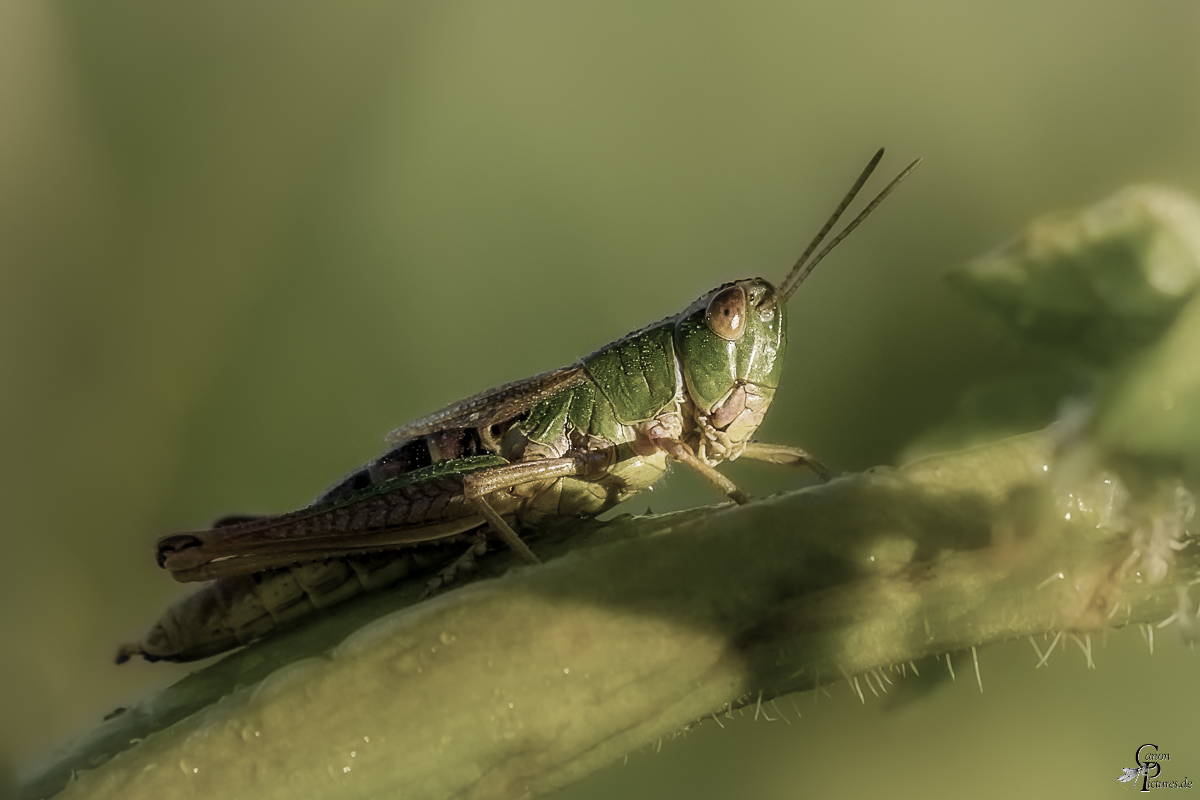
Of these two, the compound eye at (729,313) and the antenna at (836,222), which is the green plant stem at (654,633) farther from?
the compound eye at (729,313)

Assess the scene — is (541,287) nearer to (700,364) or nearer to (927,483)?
(700,364)

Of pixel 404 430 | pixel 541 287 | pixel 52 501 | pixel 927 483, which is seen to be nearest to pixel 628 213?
pixel 541 287

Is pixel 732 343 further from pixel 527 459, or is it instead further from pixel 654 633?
pixel 654 633

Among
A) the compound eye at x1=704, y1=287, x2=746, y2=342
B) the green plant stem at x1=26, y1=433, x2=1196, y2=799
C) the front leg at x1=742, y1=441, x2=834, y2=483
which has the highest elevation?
the compound eye at x1=704, y1=287, x2=746, y2=342

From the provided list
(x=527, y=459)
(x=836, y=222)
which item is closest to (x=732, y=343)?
(x=836, y=222)

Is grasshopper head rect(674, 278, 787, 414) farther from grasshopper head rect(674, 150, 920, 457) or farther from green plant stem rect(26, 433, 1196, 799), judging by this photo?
green plant stem rect(26, 433, 1196, 799)

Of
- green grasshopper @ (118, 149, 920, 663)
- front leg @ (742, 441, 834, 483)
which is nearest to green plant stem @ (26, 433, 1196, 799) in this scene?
green grasshopper @ (118, 149, 920, 663)

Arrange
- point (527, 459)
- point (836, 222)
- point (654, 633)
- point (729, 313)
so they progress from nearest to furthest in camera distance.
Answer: point (654, 633) → point (836, 222) → point (527, 459) → point (729, 313)
